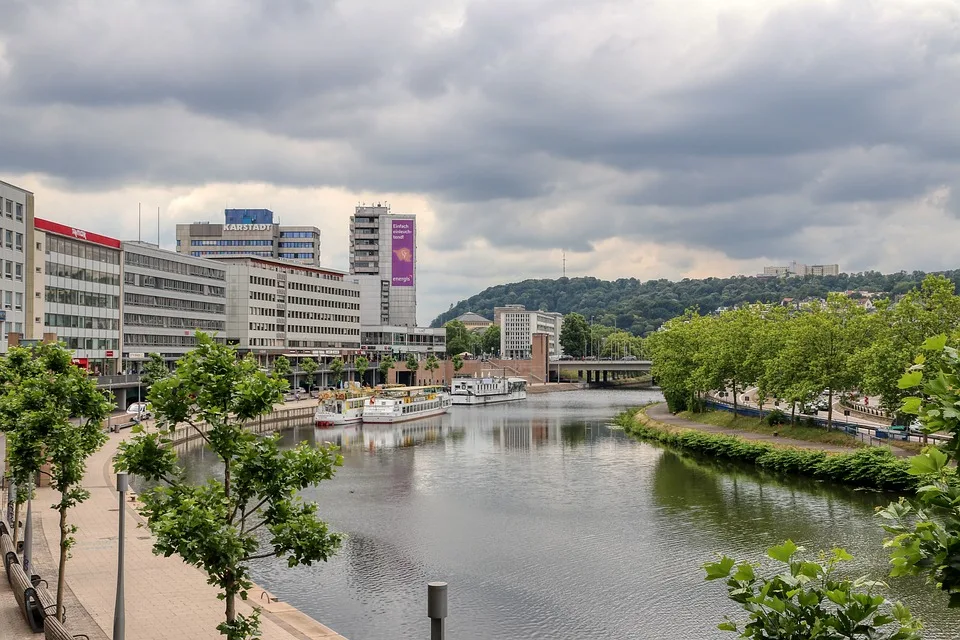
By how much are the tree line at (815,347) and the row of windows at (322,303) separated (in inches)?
3296

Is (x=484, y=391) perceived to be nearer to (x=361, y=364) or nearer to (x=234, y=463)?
(x=361, y=364)

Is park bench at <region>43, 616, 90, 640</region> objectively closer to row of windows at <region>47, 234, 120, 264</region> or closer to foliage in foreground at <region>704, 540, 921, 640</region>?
foliage in foreground at <region>704, 540, 921, 640</region>

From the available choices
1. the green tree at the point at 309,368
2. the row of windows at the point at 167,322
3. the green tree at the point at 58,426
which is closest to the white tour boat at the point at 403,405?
the green tree at the point at 309,368

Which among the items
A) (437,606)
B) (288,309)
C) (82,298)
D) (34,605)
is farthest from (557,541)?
(288,309)

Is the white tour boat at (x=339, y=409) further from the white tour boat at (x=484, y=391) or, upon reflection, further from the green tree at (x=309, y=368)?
the white tour boat at (x=484, y=391)

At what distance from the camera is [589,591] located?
3559 cm

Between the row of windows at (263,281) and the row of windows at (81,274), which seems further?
the row of windows at (263,281)

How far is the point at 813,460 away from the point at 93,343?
281 feet

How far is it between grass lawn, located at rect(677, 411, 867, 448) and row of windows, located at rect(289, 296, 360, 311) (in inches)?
3441

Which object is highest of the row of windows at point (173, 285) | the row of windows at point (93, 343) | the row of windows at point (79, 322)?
the row of windows at point (173, 285)

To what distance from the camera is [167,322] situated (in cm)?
13325

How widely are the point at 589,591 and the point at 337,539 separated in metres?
19.9

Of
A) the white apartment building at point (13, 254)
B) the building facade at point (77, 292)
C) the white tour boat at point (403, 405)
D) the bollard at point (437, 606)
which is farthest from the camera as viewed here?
the white tour boat at point (403, 405)

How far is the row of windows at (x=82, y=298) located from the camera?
98875 millimetres
